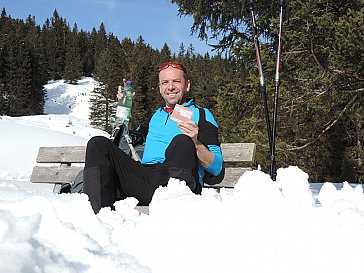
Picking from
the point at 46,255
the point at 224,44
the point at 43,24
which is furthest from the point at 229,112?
the point at 43,24

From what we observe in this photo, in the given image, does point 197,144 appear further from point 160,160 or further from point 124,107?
point 124,107

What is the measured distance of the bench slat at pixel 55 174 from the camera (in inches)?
172

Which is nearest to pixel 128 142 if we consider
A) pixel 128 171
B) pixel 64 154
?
pixel 128 171

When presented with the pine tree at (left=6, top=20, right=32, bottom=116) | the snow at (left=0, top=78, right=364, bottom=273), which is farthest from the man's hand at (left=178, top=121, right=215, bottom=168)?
the pine tree at (left=6, top=20, right=32, bottom=116)

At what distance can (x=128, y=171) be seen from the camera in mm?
2770

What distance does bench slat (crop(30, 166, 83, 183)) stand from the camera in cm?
436

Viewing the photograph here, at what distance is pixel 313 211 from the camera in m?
1.42

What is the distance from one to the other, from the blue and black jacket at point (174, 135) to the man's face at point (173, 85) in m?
0.10

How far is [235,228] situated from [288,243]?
0.18 metres

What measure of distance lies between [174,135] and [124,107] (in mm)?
680

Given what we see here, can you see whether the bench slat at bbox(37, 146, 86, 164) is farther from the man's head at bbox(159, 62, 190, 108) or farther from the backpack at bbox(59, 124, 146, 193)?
the man's head at bbox(159, 62, 190, 108)

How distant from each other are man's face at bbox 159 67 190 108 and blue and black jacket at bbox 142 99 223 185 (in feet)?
0.32

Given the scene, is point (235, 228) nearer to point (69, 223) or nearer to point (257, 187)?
point (257, 187)

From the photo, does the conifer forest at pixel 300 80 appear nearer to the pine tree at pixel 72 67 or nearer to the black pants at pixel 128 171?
the black pants at pixel 128 171
